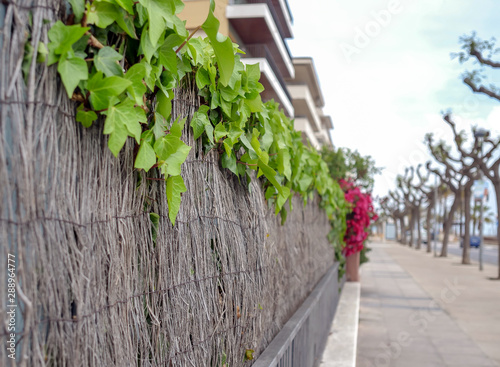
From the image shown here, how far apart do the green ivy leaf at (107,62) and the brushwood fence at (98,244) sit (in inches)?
4.8

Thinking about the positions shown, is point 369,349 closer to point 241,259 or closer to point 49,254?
point 241,259

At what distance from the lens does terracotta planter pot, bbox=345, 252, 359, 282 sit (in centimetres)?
1303

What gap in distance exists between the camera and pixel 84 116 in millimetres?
1271

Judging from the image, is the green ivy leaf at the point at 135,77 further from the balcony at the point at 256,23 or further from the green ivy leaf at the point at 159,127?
the balcony at the point at 256,23

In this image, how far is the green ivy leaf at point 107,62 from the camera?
1.29m

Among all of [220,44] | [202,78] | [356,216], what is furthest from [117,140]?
[356,216]

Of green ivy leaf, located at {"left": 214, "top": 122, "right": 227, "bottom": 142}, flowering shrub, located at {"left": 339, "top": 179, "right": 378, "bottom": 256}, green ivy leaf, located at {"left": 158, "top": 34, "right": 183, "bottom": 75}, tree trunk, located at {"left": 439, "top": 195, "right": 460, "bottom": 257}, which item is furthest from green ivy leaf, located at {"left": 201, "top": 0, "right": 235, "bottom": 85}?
tree trunk, located at {"left": 439, "top": 195, "right": 460, "bottom": 257}

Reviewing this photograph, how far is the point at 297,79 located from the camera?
154 ft

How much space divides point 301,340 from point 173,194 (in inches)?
101

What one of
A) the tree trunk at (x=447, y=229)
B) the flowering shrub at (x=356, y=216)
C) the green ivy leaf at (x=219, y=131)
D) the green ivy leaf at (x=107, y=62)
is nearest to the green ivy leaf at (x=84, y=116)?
the green ivy leaf at (x=107, y=62)

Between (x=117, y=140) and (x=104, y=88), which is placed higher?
(x=104, y=88)

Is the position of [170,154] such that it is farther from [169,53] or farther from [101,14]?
[101,14]

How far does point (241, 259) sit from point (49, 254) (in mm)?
1390

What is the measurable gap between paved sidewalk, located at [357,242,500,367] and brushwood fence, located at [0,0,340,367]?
5148 millimetres
